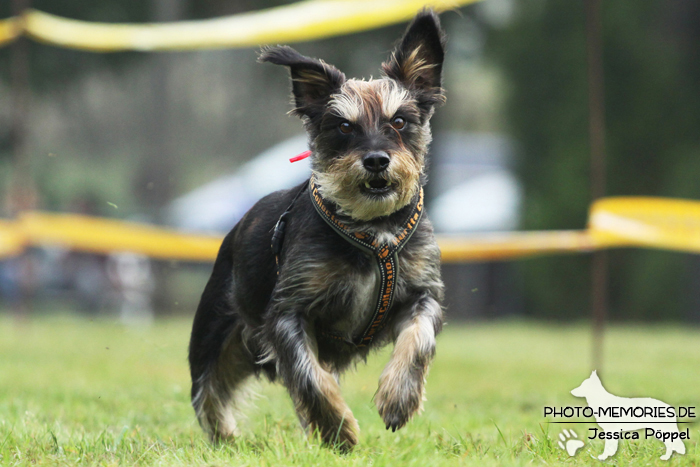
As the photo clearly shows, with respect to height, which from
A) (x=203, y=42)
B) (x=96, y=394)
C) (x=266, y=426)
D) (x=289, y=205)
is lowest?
(x=96, y=394)

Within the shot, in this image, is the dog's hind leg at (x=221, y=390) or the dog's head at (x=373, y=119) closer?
the dog's head at (x=373, y=119)

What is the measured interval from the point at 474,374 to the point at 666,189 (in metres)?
7.48

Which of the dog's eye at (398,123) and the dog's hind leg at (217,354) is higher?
the dog's eye at (398,123)

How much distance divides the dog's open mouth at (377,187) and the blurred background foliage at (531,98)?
10448mm

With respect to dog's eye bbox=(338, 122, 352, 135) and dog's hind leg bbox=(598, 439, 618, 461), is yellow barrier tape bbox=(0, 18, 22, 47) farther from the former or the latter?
dog's hind leg bbox=(598, 439, 618, 461)

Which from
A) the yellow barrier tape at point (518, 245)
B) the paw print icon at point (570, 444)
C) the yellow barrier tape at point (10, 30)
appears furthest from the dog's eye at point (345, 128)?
the yellow barrier tape at point (10, 30)

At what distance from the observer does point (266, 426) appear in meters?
4.38

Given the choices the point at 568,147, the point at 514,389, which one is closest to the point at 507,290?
the point at 568,147

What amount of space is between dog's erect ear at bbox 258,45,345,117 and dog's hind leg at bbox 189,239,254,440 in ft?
3.42

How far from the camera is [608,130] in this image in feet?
47.4

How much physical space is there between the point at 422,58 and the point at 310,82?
576mm

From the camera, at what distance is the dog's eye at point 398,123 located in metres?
3.94

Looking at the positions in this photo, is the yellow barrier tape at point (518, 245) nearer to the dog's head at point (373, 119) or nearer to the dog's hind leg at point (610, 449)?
the dog's head at point (373, 119)

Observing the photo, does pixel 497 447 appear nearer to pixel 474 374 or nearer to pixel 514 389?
pixel 514 389
